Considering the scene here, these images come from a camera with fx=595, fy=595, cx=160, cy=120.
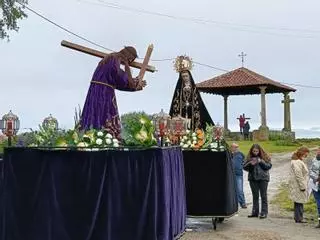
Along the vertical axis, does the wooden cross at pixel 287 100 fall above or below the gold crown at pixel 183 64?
above

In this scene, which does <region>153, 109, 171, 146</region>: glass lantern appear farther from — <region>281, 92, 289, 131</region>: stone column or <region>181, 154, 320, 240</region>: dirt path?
<region>281, 92, 289, 131</region>: stone column

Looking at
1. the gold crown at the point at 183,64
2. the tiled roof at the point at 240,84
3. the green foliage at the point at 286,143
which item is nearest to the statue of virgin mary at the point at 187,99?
the gold crown at the point at 183,64

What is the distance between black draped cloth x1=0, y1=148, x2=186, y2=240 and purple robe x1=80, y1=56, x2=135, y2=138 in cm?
192

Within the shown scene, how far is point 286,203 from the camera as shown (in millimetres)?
14742

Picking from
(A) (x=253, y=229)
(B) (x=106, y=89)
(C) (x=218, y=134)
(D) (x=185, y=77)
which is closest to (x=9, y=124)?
(B) (x=106, y=89)

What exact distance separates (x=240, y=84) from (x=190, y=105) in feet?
73.4

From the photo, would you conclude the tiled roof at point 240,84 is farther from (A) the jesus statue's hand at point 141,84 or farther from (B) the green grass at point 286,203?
(A) the jesus statue's hand at point 141,84

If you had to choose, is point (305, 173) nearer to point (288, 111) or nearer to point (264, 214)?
point (264, 214)

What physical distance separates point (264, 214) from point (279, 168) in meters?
10.1

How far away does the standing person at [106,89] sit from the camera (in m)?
8.72

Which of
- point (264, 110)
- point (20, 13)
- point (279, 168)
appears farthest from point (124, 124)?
point (264, 110)

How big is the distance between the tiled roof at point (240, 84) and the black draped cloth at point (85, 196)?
2755 centimetres

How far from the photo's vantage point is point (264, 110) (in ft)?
109

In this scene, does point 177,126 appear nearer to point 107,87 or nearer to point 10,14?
point 107,87
